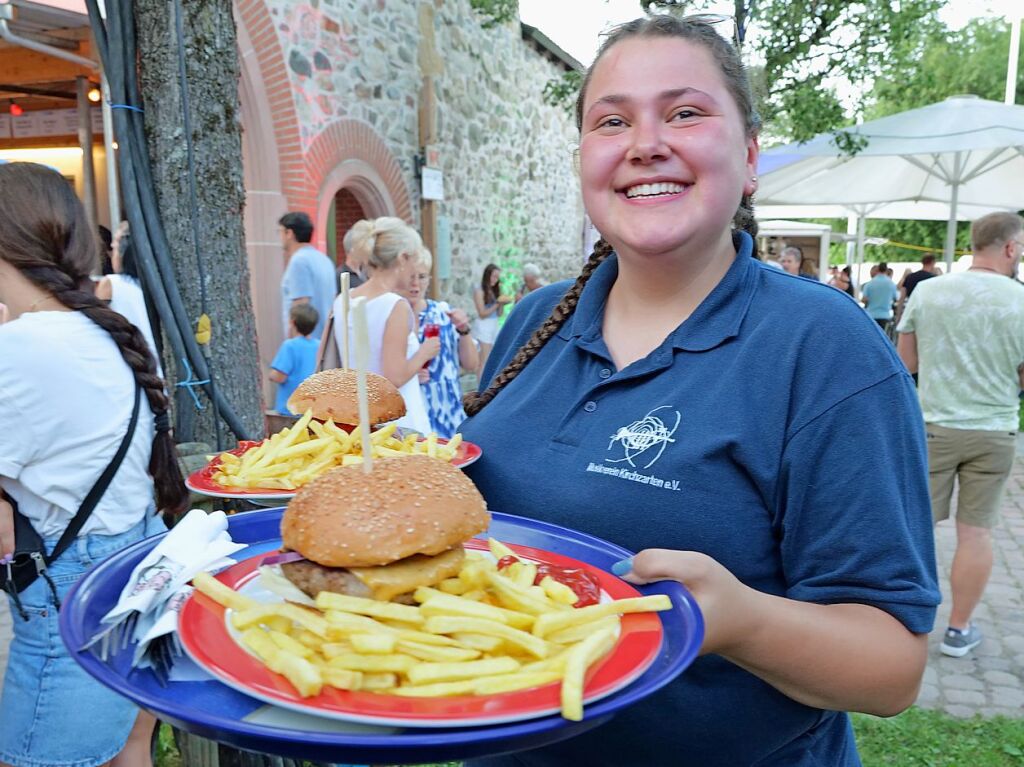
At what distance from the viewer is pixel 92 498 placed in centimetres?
268

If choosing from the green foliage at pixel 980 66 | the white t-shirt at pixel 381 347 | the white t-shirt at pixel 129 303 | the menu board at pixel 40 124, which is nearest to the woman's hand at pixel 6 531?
the white t-shirt at pixel 129 303

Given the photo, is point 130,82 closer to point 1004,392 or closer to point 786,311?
point 786,311

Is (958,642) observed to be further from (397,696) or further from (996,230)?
(397,696)

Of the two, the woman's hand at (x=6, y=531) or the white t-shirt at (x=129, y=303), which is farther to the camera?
the white t-shirt at (x=129, y=303)

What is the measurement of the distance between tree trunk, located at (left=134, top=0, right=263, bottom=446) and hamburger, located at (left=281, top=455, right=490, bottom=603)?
5.14 feet

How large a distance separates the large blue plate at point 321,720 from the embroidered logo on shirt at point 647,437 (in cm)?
28

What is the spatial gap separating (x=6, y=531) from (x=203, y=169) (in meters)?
1.36

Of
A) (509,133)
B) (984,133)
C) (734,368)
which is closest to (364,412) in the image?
(734,368)

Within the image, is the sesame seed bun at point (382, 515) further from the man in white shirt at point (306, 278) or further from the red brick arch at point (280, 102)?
the red brick arch at point (280, 102)

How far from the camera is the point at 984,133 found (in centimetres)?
844

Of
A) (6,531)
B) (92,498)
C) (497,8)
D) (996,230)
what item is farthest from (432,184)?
(6,531)

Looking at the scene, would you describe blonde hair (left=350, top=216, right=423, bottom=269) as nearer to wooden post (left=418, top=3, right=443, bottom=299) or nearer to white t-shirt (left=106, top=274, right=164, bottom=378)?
white t-shirt (left=106, top=274, right=164, bottom=378)

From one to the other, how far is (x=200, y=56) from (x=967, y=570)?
5093mm

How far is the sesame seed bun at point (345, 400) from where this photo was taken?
9.23 ft
